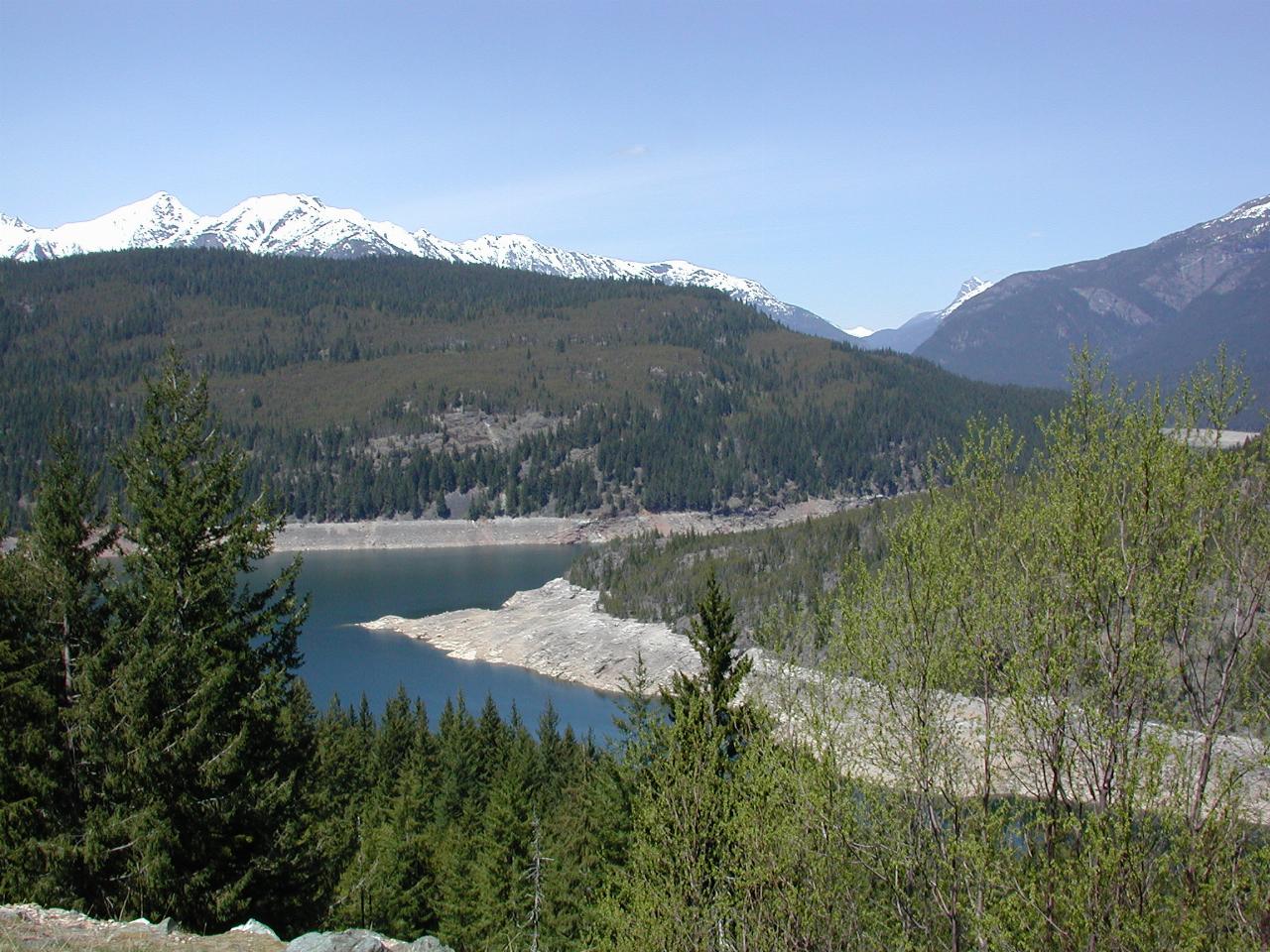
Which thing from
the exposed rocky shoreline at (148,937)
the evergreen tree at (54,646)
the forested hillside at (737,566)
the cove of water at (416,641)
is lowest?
the cove of water at (416,641)

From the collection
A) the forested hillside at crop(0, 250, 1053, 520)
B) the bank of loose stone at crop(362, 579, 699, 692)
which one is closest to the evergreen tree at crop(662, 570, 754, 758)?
the bank of loose stone at crop(362, 579, 699, 692)

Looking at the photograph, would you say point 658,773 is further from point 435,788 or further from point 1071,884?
point 435,788

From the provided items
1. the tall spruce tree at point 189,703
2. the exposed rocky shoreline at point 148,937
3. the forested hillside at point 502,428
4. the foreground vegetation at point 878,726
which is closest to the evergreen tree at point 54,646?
the foreground vegetation at point 878,726

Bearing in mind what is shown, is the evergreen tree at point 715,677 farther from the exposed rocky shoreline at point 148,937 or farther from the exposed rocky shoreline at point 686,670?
the exposed rocky shoreline at point 148,937

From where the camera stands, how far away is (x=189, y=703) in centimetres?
1398

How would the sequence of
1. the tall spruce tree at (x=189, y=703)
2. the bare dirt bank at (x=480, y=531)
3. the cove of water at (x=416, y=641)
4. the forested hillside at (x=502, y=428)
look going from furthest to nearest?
1. the forested hillside at (x=502, y=428)
2. the bare dirt bank at (x=480, y=531)
3. the cove of water at (x=416, y=641)
4. the tall spruce tree at (x=189, y=703)

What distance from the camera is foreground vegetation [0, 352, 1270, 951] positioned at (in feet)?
28.3

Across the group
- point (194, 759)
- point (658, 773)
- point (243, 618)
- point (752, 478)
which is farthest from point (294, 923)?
point (752, 478)

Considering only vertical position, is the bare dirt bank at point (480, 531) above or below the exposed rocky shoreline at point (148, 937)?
below

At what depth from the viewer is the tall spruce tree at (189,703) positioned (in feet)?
44.8

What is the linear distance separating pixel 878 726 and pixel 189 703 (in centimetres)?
934

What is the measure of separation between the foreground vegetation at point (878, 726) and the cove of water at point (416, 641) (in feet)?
54.9

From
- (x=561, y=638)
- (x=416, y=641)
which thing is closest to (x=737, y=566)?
(x=561, y=638)

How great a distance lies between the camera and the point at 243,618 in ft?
52.4
